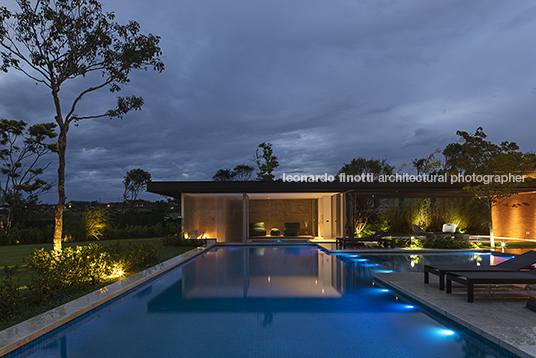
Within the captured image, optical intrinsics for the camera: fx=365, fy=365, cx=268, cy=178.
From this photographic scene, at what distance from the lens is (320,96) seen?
19.7 meters

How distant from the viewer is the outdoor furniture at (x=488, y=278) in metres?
5.13

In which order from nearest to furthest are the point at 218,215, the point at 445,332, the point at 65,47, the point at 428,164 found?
the point at 445,332 < the point at 65,47 < the point at 218,215 < the point at 428,164

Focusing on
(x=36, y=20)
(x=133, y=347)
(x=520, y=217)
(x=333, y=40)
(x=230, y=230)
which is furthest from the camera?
(x=520, y=217)

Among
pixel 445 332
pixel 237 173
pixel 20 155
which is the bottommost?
pixel 445 332

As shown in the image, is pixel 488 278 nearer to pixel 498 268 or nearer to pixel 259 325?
pixel 498 268

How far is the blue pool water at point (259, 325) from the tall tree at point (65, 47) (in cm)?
385

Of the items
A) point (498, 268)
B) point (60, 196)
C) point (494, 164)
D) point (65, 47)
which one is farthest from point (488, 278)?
point (494, 164)

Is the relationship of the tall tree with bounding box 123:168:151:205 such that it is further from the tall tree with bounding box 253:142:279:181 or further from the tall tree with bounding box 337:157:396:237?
the tall tree with bounding box 337:157:396:237

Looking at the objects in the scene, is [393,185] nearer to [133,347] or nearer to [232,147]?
[133,347]

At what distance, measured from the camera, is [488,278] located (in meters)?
5.19

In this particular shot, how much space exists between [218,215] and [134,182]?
25655mm

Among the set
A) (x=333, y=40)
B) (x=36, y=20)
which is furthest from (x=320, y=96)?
(x=36, y=20)

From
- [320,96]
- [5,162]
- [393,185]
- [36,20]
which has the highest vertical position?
[320,96]

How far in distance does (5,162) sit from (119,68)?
63.1 feet
